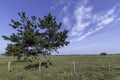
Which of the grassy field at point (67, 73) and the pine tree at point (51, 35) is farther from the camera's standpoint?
the pine tree at point (51, 35)

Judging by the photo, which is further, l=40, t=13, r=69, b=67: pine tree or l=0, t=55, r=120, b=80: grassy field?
l=40, t=13, r=69, b=67: pine tree

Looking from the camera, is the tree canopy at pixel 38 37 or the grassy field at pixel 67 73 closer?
the grassy field at pixel 67 73

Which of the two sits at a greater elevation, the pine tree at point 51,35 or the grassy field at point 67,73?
the pine tree at point 51,35

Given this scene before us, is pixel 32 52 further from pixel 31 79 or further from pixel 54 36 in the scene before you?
pixel 31 79

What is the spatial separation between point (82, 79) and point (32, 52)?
2051cm

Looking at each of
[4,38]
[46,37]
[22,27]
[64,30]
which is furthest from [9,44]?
[64,30]

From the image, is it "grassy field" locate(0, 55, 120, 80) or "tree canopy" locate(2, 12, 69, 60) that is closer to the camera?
"grassy field" locate(0, 55, 120, 80)

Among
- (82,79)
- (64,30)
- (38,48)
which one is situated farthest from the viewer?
(64,30)

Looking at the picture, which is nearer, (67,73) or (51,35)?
(67,73)

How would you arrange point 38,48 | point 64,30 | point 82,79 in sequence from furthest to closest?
point 64,30 → point 38,48 → point 82,79

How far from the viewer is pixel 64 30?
3656 cm

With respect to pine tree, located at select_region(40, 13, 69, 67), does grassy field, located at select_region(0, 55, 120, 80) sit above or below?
below

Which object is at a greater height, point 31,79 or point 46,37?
point 46,37

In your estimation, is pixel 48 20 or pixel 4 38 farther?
pixel 4 38
